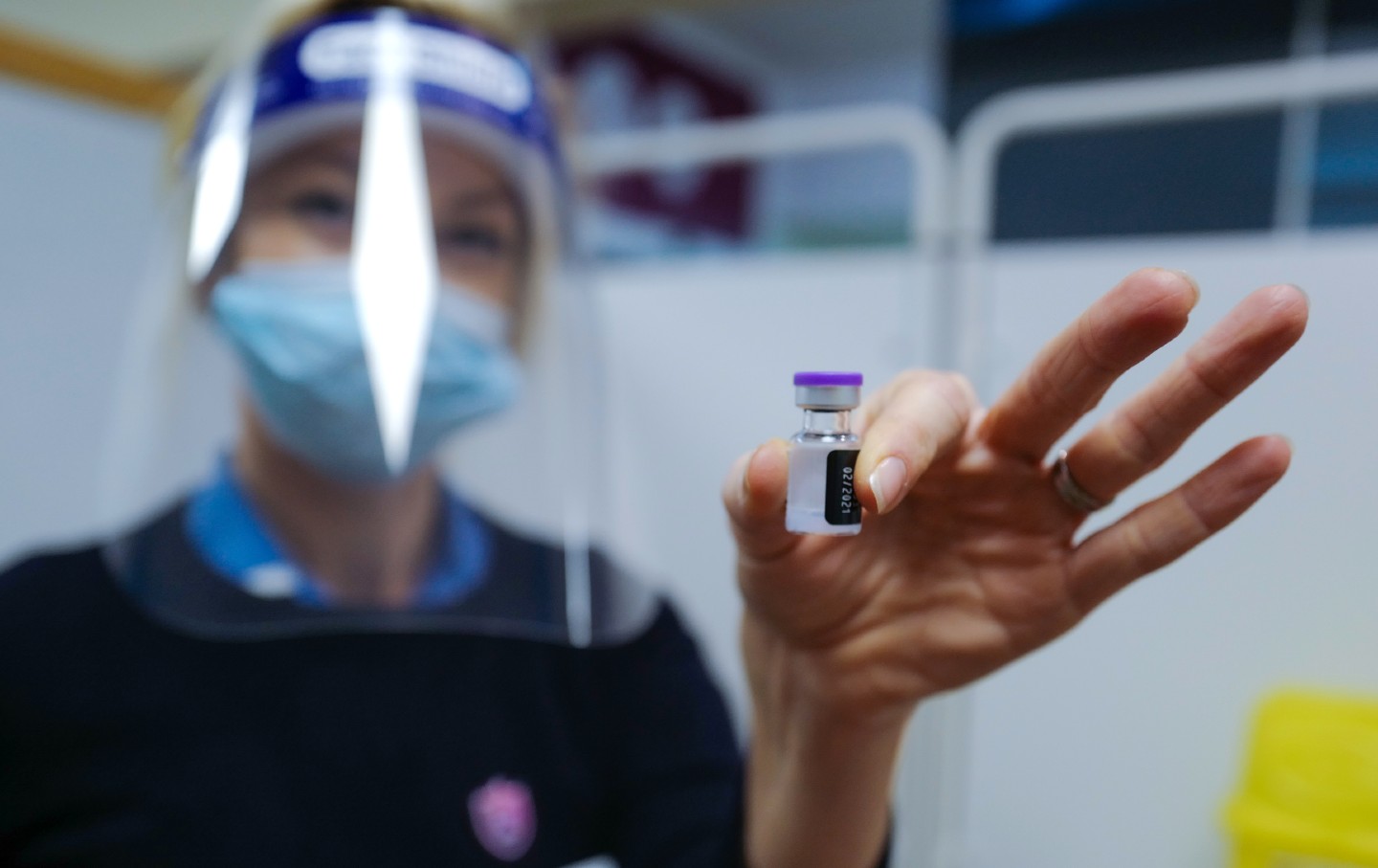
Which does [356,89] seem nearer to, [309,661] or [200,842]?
[309,661]

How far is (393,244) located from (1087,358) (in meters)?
0.54

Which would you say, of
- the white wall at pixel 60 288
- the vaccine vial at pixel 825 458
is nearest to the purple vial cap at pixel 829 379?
the vaccine vial at pixel 825 458

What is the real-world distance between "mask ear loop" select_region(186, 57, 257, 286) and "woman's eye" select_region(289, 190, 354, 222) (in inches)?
1.7

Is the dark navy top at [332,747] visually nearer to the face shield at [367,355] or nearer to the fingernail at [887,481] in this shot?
the face shield at [367,355]

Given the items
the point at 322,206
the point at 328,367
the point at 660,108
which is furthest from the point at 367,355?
the point at 660,108

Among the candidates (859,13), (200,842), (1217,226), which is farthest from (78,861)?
(859,13)

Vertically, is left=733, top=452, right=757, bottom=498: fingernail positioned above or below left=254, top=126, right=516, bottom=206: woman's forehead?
below

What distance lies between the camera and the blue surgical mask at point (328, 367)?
0.75 m

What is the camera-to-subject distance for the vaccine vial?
15.2 inches

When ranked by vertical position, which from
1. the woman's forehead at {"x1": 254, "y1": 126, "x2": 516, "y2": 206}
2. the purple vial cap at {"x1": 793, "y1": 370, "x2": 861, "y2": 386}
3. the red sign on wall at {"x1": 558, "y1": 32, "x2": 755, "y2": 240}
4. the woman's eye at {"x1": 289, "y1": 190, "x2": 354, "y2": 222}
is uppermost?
the red sign on wall at {"x1": 558, "y1": 32, "x2": 755, "y2": 240}

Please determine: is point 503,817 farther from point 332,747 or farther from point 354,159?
point 354,159

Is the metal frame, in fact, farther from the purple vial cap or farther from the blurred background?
the purple vial cap

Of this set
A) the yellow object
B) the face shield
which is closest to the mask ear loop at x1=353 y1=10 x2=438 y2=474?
the face shield

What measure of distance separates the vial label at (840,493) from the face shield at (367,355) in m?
0.45
